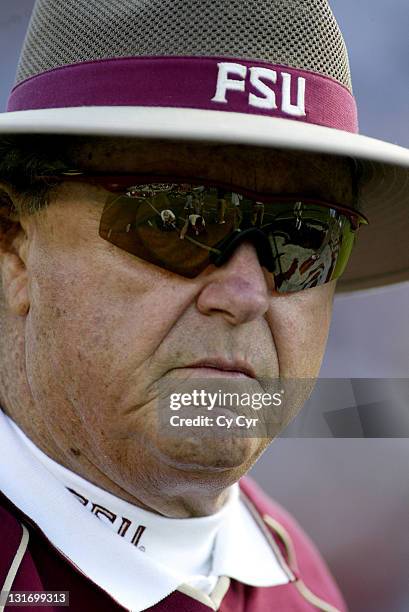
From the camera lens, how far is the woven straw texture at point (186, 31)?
1.65 meters

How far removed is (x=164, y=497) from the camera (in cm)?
184

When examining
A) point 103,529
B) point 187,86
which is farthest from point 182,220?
point 103,529

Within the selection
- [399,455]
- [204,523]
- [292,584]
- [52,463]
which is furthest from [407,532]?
[52,463]

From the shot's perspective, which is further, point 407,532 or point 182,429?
point 407,532

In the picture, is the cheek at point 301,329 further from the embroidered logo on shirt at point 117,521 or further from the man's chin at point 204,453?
the embroidered logo on shirt at point 117,521

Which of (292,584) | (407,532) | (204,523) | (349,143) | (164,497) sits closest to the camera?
(349,143)

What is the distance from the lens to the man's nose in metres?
1.65

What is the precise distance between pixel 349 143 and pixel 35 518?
942mm

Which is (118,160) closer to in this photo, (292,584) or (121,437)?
(121,437)

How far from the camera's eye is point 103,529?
1.77 metres

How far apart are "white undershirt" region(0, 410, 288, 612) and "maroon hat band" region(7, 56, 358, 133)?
2.29ft

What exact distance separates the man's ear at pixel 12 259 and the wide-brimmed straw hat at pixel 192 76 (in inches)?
8.5

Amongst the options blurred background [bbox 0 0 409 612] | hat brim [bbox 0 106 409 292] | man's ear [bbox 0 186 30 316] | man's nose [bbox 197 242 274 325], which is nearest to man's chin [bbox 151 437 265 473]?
man's nose [bbox 197 242 274 325]

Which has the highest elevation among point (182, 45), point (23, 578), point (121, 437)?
point (182, 45)
